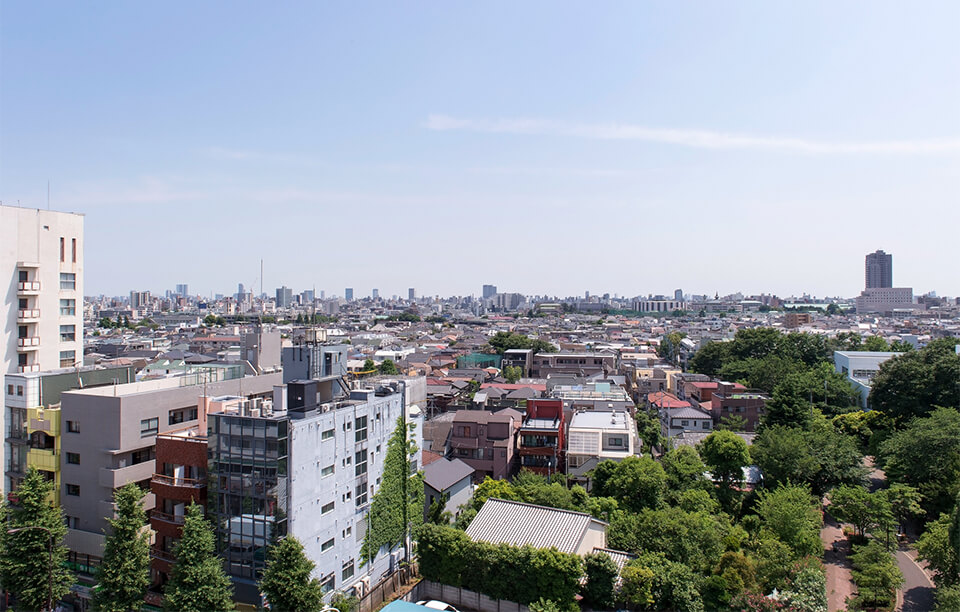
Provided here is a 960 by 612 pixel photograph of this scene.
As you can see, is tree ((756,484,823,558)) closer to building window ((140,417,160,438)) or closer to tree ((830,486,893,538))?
tree ((830,486,893,538))

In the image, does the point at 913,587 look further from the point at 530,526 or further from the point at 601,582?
the point at 530,526

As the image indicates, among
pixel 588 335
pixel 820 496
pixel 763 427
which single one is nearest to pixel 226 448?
pixel 820 496

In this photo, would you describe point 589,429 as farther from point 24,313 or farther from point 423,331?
point 423,331

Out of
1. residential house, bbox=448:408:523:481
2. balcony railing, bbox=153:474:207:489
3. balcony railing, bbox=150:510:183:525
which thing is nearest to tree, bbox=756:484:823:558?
residential house, bbox=448:408:523:481

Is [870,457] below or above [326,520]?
below

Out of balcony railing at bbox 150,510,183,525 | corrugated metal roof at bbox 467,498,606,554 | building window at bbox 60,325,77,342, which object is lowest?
corrugated metal roof at bbox 467,498,606,554

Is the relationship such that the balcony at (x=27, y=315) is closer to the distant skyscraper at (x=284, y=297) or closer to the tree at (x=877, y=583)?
the tree at (x=877, y=583)
